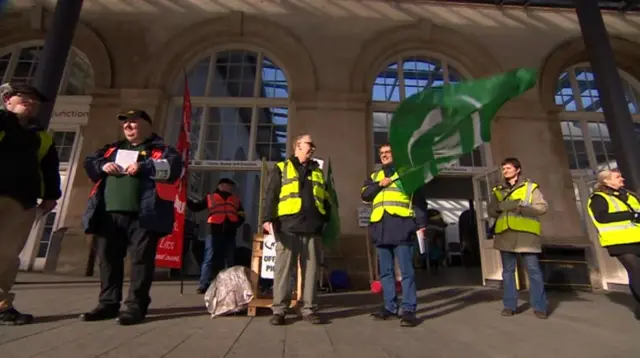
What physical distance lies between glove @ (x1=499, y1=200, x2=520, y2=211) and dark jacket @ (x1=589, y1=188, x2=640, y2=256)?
0.80 meters

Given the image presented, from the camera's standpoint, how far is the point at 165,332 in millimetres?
2906

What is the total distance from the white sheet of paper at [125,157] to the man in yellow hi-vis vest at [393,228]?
7.46 ft

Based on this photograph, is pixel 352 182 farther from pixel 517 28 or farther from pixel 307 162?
pixel 517 28

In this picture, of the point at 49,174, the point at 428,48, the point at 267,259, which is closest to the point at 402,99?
the point at 428,48

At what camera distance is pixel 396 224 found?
12.2ft

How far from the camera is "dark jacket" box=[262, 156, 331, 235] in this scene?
137 inches

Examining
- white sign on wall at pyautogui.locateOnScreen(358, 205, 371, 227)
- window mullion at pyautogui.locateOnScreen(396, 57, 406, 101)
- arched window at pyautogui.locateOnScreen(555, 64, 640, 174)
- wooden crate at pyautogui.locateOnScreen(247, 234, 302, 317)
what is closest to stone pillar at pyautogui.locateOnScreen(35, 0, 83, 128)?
wooden crate at pyautogui.locateOnScreen(247, 234, 302, 317)

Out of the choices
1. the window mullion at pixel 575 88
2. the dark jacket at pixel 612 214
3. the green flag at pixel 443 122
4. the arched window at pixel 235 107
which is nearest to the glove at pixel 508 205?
the dark jacket at pixel 612 214

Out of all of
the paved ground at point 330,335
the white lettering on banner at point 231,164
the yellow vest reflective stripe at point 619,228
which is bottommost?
the paved ground at point 330,335

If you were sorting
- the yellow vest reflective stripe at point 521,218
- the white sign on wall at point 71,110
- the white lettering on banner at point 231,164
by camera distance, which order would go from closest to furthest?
the yellow vest reflective stripe at point 521,218, the white lettering on banner at point 231,164, the white sign on wall at point 71,110

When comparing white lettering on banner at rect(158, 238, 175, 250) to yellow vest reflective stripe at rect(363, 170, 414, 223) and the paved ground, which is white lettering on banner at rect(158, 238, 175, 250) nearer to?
the paved ground

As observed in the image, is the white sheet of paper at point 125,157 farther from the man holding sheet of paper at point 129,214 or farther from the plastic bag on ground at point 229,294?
the plastic bag on ground at point 229,294

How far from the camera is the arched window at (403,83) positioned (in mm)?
8789

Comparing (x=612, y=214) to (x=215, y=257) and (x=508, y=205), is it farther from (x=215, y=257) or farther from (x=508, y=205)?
(x=215, y=257)
